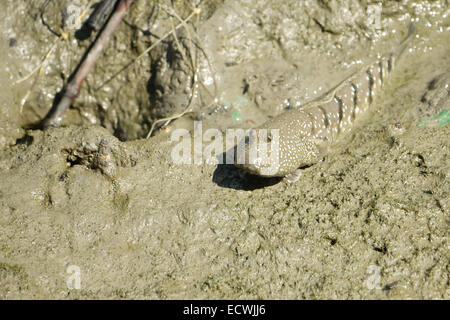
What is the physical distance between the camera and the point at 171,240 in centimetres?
299

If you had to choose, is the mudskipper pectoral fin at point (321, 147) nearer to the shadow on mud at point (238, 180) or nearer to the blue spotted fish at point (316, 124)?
the blue spotted fish at point (316, 124)

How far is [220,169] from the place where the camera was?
3.52 m

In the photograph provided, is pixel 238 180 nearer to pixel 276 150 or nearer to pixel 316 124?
pixel 276 150

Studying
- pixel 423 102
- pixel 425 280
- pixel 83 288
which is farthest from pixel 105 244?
pixel 423 102

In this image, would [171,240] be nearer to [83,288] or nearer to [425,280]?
[83,288]

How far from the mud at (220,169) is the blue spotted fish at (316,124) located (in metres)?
0.13

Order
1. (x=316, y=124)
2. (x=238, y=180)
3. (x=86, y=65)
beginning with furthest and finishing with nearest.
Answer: (x=86, y=65)
(x=316, y=124)
(x=238, y=180)

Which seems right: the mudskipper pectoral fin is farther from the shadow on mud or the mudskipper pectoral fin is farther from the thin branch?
the thin branch

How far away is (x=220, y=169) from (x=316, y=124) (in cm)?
102

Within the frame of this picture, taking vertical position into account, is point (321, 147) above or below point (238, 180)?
above

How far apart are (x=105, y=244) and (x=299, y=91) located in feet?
8.25

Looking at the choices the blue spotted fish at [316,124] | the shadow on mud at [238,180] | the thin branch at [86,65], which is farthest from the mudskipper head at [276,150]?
the thin branch at [86,65]

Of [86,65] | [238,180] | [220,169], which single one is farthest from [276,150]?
[86,65]

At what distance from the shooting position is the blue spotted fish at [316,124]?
10.5 ft
